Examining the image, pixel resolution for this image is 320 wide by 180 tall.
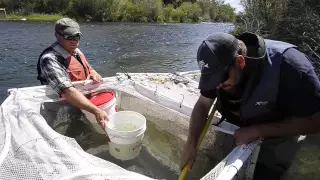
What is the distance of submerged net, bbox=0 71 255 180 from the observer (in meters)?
1.98

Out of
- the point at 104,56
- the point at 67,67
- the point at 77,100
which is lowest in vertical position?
the point at 104,56

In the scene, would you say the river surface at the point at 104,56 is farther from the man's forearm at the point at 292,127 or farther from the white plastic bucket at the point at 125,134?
the man's forearm at the point at 292,127

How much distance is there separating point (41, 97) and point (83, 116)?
57 cm

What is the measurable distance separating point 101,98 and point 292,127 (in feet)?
7.38

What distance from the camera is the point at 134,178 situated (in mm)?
1923

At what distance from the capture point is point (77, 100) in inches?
124

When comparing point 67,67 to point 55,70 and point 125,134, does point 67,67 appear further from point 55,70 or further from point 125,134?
point 125,134

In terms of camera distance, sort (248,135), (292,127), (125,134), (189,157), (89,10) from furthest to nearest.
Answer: (89,10)
(125,134)
(189,157)
(248,135)
(292,127)

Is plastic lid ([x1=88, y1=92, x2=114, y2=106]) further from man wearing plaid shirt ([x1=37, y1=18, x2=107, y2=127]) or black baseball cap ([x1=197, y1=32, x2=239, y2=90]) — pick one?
black baseball cap ([x1=197, y1=32, x2=239, y2=90])

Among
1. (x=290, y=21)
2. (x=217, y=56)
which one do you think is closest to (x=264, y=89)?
(x=217, y=56)

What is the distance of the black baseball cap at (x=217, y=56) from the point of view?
6.40 feet

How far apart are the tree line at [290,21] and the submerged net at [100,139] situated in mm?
3165

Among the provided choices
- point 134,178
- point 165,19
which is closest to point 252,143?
point 134,178

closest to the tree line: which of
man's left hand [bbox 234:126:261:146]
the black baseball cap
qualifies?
man's left hand [bbox 234:126:261:146]
